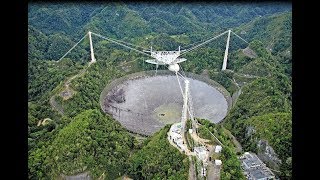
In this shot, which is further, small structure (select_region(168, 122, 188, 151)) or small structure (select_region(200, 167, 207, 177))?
small structure (select_region(168, 122, 188, 151))

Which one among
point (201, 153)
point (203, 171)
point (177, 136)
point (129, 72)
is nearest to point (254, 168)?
point (201, 153)

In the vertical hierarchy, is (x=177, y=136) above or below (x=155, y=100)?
below

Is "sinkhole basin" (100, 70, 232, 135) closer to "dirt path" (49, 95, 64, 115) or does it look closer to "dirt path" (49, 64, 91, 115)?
"dirt path" (49, 64, 91, 115)

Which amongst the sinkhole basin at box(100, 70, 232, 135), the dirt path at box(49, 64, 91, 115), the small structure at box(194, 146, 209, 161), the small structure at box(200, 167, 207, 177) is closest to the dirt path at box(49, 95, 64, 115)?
the dirt path at box(49, 64, 91, 115)

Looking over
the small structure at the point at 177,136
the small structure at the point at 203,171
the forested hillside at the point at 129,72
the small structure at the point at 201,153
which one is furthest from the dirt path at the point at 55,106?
the small structure at the point at 203,171

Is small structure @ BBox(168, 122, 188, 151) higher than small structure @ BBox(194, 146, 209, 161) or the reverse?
higher

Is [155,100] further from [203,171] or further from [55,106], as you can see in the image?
[203,171]

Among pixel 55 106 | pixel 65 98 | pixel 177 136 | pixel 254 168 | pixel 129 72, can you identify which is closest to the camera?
pixel 254 168
